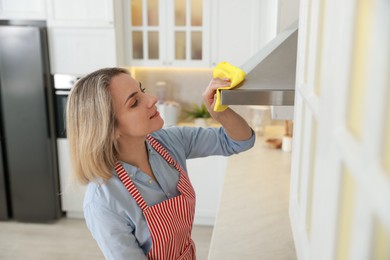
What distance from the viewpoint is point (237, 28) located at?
11.7 feet

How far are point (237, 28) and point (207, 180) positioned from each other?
→ 1309 mm

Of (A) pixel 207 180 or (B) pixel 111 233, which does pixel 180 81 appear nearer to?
(A) pixel 207 180

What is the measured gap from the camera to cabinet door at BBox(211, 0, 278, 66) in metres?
3.51

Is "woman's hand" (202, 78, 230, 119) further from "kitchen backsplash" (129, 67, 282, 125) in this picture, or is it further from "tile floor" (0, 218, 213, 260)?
"kitchen backsplash" (129, 67, 282, 125)

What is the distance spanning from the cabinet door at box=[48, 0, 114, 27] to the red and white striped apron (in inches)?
85.2

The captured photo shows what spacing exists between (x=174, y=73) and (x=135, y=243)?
2815 millimetres

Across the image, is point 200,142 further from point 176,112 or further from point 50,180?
point 50,180

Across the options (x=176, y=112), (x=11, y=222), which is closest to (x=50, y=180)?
(x=11, y=222)

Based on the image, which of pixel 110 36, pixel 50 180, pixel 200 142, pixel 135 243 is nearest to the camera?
pixel 135 243

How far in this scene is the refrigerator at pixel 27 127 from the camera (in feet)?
11.5

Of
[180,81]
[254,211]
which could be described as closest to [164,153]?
[254,211]

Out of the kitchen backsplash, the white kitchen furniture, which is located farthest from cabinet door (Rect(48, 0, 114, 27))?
the kitchen backsplash

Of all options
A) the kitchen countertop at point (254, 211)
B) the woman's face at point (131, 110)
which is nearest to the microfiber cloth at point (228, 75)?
the woman's face at point (131, 110)

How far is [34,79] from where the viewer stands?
3.54 m
